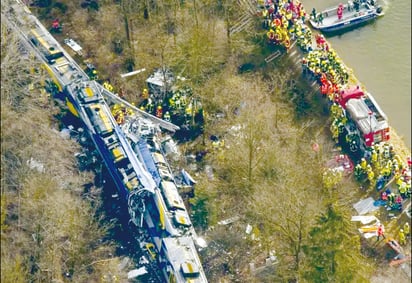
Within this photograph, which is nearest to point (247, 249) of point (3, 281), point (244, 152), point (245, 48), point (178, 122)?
point (244, 152)

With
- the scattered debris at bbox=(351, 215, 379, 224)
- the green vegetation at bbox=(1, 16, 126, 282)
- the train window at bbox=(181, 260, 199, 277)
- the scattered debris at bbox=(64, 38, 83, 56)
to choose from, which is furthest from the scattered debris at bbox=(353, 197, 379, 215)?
the scattered debris at bbox=(64, 38, 83, 56)

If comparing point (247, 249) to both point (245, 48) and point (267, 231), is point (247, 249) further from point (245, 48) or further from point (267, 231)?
point (245, 48)

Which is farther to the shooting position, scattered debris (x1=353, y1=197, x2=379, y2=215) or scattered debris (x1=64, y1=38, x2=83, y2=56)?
scattered debris (x1=64, y1=38, x2=83, y2=56)

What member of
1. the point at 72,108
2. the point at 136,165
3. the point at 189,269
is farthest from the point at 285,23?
the point at 189,269

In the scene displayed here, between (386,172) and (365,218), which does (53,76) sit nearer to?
(365,218)

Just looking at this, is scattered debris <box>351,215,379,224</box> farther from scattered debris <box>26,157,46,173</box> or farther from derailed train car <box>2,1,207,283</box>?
scattered debris <box>26,157,46,173</box>

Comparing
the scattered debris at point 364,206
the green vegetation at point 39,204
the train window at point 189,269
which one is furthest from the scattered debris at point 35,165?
the scattered debris at point 364,206

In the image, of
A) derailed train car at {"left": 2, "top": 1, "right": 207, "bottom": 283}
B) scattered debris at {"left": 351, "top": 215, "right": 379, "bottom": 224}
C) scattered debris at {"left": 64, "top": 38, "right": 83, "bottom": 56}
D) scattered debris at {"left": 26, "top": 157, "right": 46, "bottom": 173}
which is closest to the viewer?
derailed train car at {"left": 2, "top": 1, "right": 207, "bottom": 283}

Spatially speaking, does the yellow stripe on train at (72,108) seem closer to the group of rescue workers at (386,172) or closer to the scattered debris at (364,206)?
the group of rescue workers at (386,172)
